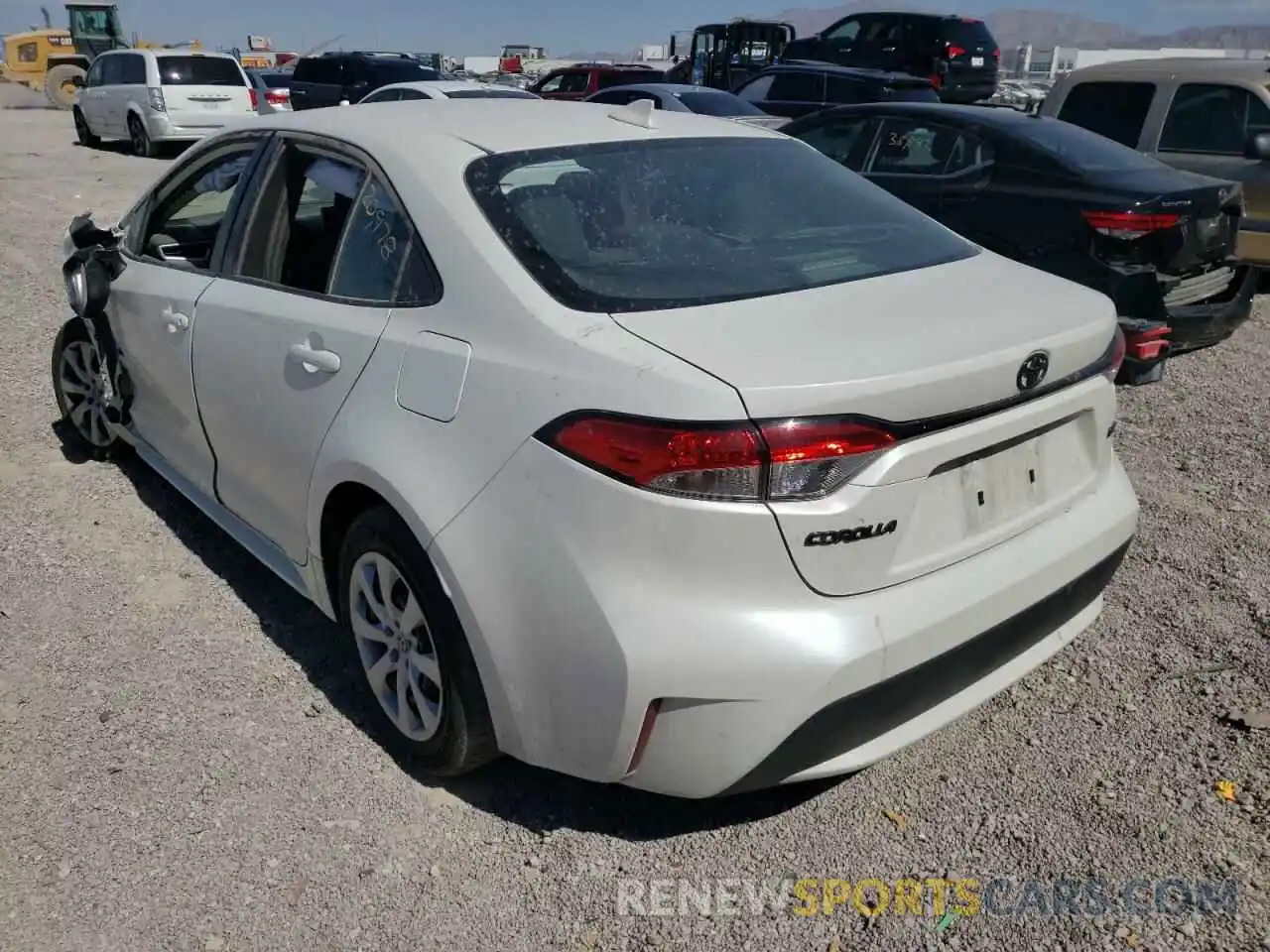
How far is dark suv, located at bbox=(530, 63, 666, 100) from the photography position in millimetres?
19766

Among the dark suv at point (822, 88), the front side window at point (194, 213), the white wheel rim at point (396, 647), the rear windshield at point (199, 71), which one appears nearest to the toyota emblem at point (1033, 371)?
the white wheel rim at point (396, 647)

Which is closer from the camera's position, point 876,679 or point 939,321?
point 876,679

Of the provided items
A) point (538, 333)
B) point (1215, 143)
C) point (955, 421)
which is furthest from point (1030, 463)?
point (1215, 143)

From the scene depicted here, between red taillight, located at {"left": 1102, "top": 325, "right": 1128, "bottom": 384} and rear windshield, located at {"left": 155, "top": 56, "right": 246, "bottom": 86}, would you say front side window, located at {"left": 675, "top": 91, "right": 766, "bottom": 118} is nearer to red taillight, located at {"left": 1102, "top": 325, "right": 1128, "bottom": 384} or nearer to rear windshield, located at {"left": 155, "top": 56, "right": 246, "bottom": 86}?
rear windshield, located at {"left": 155, "top": 56, "right": 246, "bottom": 86}

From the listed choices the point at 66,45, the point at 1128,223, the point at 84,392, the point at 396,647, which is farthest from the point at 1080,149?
the point at 66,45

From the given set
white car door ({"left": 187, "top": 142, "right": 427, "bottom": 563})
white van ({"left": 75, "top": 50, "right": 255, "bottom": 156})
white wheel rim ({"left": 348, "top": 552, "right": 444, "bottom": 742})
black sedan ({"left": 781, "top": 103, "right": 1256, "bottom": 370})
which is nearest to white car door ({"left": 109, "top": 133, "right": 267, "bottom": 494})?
white car door ({"left": 187, "top": 142, "right": 427, "bottom": 563})

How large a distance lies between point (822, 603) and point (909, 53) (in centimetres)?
1993

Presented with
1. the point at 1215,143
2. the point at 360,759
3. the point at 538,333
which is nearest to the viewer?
the point at 538,333

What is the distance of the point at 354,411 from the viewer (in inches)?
102

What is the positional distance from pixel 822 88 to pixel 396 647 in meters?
12.7

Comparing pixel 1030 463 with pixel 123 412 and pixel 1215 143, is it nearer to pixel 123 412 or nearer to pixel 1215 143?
pixel 123 412

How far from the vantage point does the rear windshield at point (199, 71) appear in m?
17.1

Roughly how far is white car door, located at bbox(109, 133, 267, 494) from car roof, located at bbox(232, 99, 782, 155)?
0.38 m

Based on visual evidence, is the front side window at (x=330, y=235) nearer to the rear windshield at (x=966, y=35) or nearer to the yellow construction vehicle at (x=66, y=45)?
the rear windshield at (x=966, y=35)
